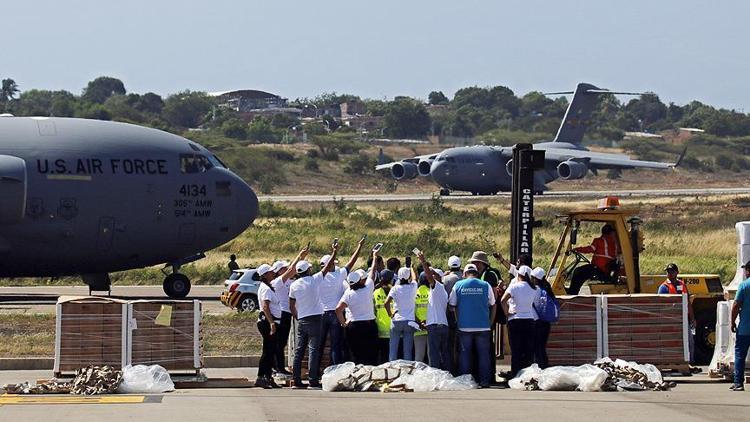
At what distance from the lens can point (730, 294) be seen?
64.5ft

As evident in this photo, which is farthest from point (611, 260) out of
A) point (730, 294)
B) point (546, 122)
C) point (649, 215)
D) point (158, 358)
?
point (546, 122)

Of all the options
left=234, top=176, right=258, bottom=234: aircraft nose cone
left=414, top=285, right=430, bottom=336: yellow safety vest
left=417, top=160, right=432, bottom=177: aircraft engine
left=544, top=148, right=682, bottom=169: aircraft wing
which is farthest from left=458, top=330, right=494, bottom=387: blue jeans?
left=417, top=160, right=432, bottom=177: aircraft engine

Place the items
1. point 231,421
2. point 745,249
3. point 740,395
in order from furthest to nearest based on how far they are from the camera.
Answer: point 745,249
point 740,395
point 231,421

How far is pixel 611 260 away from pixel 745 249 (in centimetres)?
195

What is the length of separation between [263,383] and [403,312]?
1948mm

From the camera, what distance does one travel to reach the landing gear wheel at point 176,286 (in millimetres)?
30641

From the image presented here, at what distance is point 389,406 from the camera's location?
15719 mm

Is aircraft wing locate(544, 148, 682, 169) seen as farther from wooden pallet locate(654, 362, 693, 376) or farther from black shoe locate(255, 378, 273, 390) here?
black shoe locate(255, 378, 273, 390)

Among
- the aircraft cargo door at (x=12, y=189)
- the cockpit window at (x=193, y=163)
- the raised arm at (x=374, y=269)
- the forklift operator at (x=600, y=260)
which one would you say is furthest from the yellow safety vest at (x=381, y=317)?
the cockpit window at (x=193, y=163)

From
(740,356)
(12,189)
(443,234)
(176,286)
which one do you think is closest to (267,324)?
(740,356)

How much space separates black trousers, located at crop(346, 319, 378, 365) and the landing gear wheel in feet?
41.8

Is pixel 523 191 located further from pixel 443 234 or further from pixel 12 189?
pixel 443 234

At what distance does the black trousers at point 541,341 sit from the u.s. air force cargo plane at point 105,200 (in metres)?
13.4

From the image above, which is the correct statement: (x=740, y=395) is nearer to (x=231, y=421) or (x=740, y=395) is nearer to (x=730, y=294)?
(x=730, y=294)
